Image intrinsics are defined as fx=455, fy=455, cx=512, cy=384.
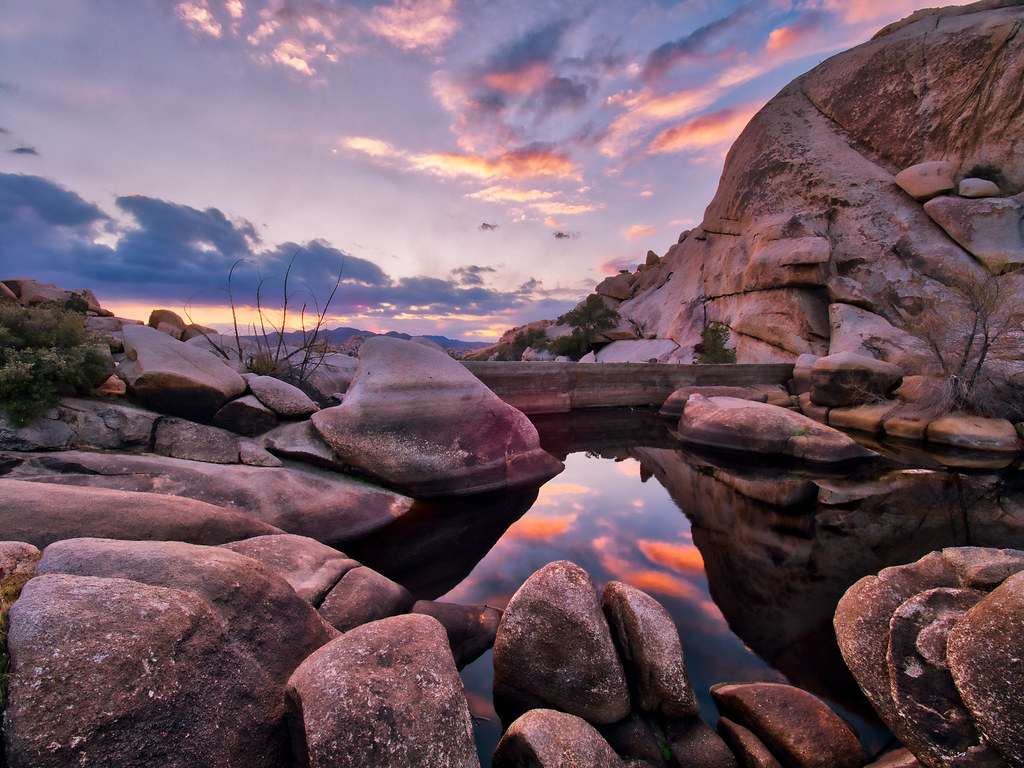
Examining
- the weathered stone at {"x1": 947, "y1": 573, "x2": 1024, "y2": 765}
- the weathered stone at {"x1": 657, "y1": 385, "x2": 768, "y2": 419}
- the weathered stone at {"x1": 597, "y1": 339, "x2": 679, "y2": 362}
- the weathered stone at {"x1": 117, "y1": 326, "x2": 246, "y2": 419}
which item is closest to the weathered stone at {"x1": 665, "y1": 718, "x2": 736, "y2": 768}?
the weathered stone at {"x1": 947, "y1": 573, "x2": 1024, "y2": 765}

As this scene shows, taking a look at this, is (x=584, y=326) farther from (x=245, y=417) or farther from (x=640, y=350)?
(x=245, y=417)

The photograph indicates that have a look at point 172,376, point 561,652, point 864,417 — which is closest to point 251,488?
point 172,376

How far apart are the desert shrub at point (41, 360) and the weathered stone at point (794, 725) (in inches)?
260

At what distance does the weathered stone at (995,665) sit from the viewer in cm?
174

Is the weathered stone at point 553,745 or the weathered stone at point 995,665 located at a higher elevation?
the weathered stone at point 995,665

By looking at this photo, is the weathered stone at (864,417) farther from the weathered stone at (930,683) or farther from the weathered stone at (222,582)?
the weathered stone at (222,582)

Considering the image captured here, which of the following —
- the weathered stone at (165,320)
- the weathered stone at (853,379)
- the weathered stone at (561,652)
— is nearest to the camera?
the weathered stone at (561,652)

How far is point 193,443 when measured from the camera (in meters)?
5.32

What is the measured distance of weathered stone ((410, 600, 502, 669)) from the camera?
3.20 m

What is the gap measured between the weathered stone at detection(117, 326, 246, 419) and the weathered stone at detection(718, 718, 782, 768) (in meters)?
6.08

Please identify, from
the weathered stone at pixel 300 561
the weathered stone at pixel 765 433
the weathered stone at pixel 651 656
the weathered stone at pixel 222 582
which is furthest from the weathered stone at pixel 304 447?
the weathered stone at pixel 765 433

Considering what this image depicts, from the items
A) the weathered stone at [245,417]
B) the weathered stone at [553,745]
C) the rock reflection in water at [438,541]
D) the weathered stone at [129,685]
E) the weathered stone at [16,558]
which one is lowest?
the rock reflection in water at [438,541]

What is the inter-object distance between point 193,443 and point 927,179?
102ft

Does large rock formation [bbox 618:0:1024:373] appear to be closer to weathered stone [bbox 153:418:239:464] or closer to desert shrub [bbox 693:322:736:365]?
desert shrub [bbox 693:322:736:365]
